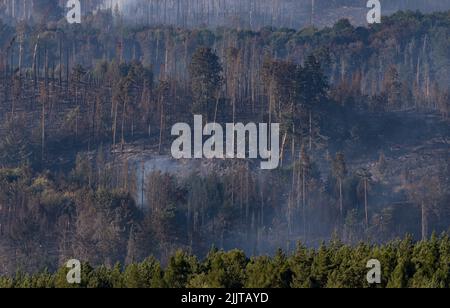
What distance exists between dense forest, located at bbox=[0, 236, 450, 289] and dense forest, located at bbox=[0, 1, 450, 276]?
3091cm

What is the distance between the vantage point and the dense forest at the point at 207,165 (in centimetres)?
9544

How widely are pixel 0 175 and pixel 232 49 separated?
77.8 ft

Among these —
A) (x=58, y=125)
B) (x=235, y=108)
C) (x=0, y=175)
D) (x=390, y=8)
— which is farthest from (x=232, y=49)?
(x=390, y=8)

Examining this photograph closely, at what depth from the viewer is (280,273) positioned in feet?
183

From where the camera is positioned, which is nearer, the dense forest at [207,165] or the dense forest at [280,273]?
the dense forest at [280,273]

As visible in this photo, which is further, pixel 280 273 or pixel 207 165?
pixel 207 165

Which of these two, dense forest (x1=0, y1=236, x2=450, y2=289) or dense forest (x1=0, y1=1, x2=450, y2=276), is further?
Answer: dense forest (x1=0, y1=1, x2=450, y2=276)

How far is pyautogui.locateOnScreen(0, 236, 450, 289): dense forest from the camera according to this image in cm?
5541

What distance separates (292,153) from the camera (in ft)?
358

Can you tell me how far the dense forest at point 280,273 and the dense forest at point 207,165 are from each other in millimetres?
30907

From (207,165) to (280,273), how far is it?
52575mm

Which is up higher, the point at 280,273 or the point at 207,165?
the point at 207,165
